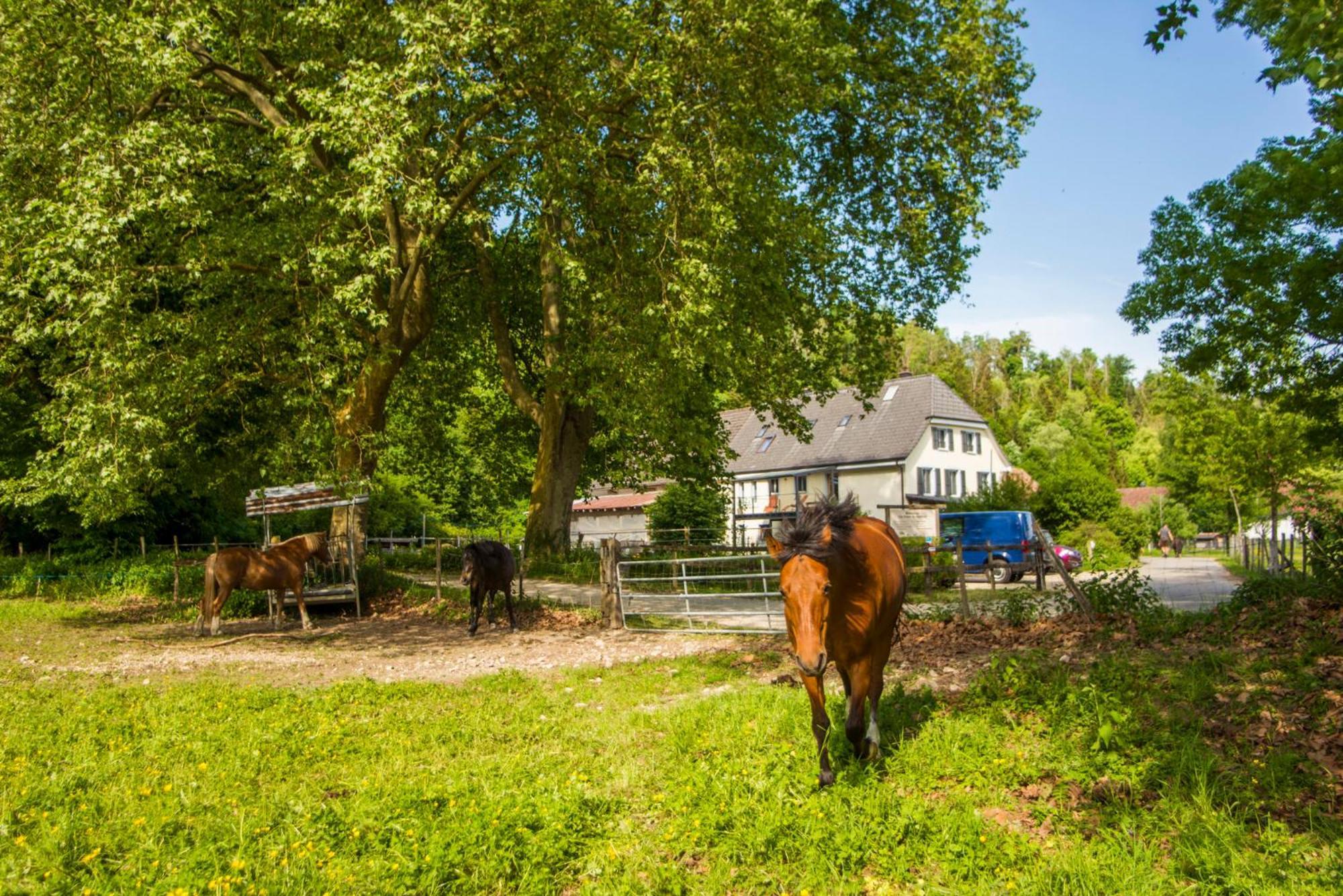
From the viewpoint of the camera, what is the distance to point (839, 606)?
22.5 feet

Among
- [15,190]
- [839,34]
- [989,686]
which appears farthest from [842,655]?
[839,34]

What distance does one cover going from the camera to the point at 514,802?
6238 millimetres

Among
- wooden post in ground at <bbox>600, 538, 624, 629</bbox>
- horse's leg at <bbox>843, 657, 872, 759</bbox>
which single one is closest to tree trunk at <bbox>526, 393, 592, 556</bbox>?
wooden post in ground at <bbox>600, 538, 624, 629</bbox>

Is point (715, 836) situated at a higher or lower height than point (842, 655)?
lower

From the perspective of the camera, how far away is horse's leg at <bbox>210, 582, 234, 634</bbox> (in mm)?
16734

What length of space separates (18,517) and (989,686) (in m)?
30.1

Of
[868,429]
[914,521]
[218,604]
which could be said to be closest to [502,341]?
[218,604]

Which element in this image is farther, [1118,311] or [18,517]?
[18,517]

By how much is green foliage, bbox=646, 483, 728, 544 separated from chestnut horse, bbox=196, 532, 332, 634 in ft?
64.7

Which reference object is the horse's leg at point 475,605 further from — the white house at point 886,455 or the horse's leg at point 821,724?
the white house at point 886,455

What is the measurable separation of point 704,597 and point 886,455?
36130 millimetres

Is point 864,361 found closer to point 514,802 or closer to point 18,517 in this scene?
point 514,802

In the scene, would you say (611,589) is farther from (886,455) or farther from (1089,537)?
(886,455)

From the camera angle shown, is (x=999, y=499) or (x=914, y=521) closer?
(x=914, y=521)
